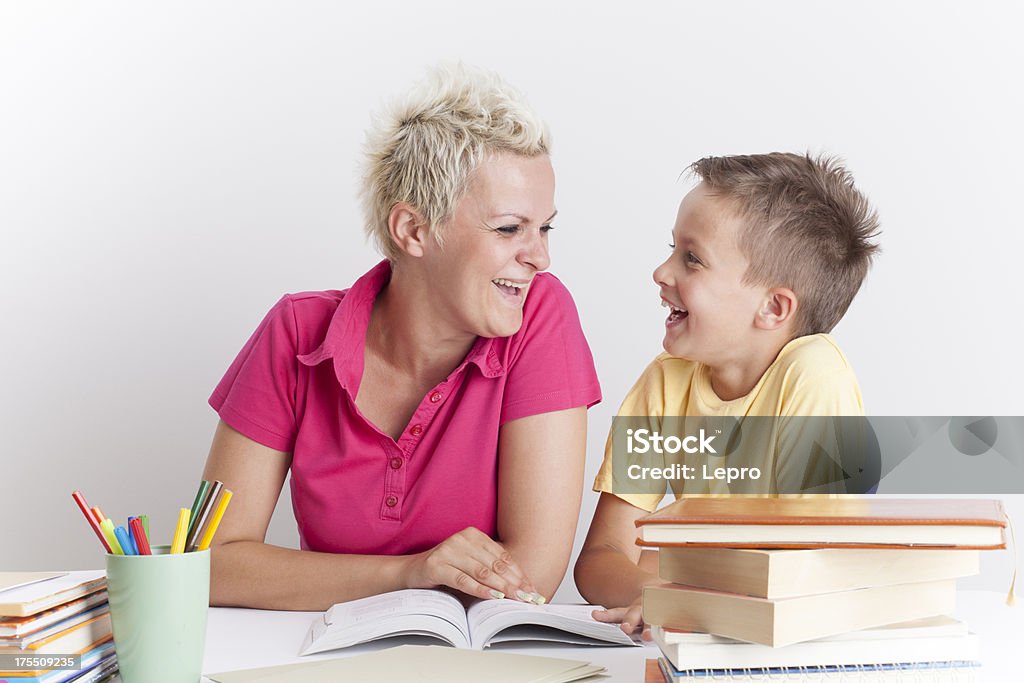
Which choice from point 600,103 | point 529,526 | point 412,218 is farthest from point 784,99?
point 529,526

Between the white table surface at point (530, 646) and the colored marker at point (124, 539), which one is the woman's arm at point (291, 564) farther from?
the colored marker at point (124, 539)

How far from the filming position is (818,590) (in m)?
0.84

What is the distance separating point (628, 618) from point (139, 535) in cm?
52

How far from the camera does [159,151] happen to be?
107 inches

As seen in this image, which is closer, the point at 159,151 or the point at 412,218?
the point at 412,218

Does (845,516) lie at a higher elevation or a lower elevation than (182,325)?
lower

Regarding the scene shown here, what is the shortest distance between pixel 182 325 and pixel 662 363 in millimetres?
1576

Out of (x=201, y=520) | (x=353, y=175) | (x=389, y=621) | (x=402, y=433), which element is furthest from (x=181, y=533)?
(x=353, y=175)

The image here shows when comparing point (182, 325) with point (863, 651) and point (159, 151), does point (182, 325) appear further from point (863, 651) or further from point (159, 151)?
point (863, 651)

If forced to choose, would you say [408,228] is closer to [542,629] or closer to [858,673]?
[542,629]

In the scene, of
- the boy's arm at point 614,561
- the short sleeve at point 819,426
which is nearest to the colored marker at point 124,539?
the boy's arm at point 614,561

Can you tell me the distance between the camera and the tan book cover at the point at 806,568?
825mm

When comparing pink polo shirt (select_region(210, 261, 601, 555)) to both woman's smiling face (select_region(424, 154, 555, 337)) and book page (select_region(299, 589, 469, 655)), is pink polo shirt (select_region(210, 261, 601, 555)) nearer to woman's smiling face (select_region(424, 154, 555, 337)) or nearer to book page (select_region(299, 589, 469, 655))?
woman's smiling face (select_region(424, 154, 555, 337))

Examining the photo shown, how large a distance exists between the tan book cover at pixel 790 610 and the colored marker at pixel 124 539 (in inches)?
18.7
